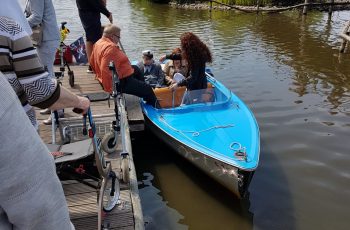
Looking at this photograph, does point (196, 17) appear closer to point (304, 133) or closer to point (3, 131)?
point (304, 133)

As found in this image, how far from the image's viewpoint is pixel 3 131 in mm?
1110

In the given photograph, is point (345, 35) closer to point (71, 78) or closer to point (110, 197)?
point (71, 78)

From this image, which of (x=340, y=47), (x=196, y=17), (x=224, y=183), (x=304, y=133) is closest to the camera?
(x=224, y=183)

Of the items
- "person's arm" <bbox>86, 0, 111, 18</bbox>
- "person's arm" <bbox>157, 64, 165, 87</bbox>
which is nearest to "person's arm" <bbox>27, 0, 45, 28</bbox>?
"person's arm" <bbox>86, 0, 111, 18</bbox>

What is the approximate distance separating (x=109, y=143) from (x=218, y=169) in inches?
64.0

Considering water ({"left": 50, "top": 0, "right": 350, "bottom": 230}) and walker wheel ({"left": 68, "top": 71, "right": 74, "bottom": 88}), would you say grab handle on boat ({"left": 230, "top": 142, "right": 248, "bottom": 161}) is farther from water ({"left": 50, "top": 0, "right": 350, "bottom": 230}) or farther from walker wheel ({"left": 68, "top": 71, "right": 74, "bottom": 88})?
walker wheel ({"left": 68, "top": 71, "right": 74, "bottom": 88})

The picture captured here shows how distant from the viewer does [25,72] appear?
2.07 meters

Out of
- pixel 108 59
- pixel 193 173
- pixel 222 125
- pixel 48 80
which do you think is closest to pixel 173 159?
pixel 193 173

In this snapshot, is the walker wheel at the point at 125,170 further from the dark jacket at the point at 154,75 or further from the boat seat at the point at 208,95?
the dark jacket at the point at 154,75

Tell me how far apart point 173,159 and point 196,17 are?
20.1m

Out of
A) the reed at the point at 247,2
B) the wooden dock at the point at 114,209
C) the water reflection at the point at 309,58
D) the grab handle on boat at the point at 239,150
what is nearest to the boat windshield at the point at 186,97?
the grab handle on boat at the point at 239,150

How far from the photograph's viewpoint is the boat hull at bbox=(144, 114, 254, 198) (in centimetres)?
500

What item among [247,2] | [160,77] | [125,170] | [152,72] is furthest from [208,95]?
[247,2]

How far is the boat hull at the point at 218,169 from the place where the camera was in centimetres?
500
